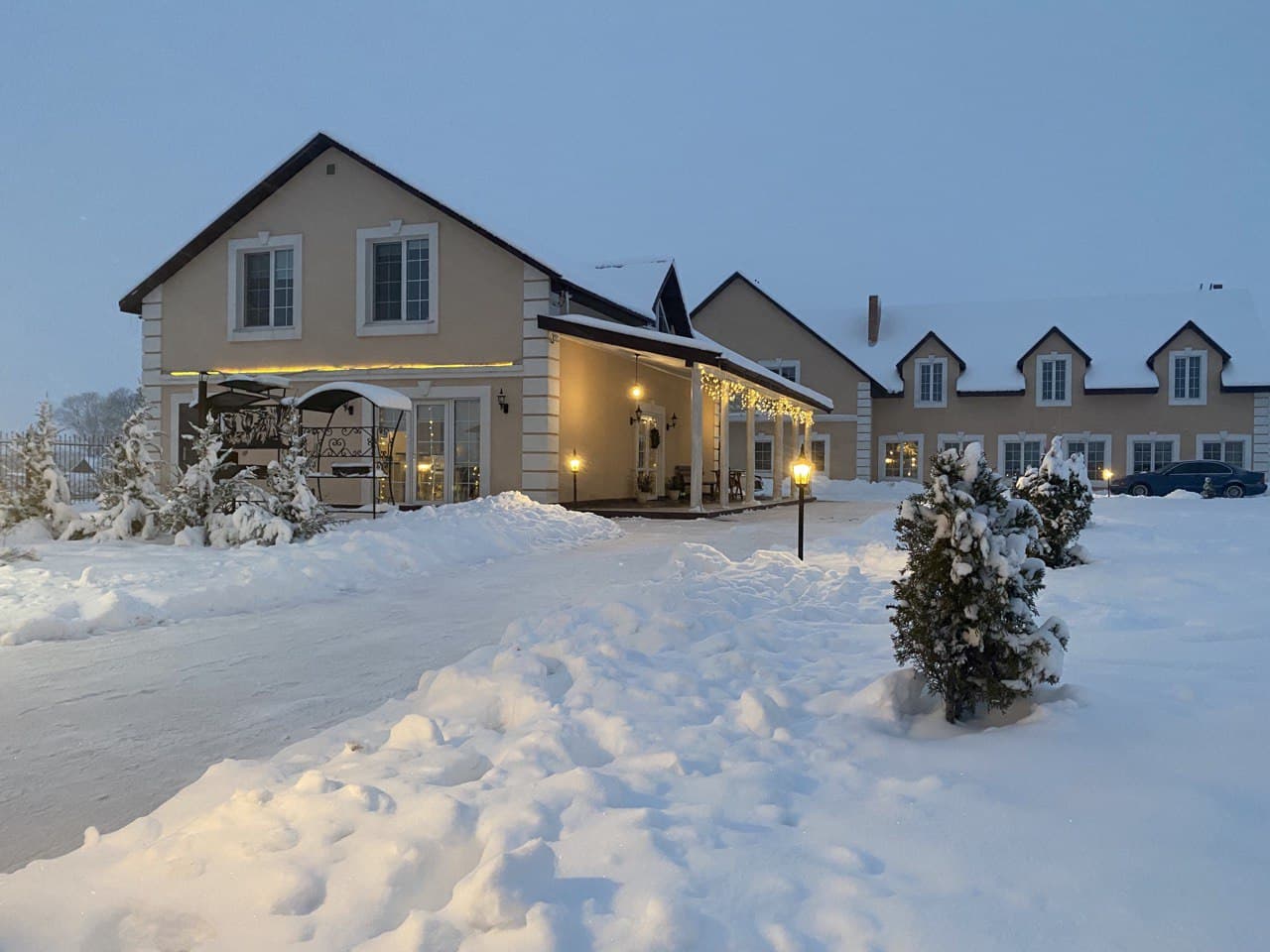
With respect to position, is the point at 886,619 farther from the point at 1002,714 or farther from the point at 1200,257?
the point at 1200,257

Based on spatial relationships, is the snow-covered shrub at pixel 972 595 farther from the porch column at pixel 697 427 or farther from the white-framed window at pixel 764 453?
the white-framed window at pixel 764 453

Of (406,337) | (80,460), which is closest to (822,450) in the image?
(406,337)

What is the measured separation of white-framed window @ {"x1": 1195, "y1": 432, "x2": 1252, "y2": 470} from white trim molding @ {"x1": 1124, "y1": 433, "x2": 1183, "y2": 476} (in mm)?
584

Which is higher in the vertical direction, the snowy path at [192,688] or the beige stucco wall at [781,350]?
the beige stucco wall at [781,350]

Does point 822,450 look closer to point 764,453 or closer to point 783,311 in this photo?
point 764,453

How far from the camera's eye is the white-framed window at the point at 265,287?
17.7 m

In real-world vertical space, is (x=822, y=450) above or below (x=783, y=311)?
below

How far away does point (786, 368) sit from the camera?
32969 millimetres

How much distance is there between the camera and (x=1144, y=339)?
30.6 meters

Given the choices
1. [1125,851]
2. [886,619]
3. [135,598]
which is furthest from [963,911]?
[135,598]

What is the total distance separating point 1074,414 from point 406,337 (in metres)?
24.4

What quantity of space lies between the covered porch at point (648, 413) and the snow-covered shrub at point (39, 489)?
8337 millimetres

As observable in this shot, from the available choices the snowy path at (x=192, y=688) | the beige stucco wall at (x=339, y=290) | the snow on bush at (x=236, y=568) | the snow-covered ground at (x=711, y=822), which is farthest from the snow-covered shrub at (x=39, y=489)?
the snow-covered ground at (x=711, y=822)

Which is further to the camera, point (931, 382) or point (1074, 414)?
point (931, 382)
